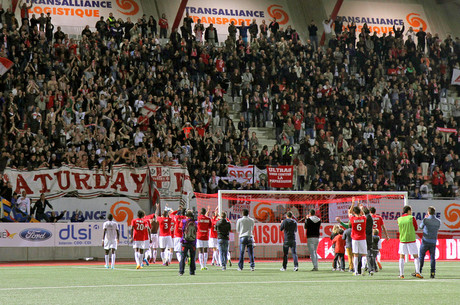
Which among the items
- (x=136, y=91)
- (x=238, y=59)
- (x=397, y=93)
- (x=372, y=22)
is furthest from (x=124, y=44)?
(x=372, y=22)

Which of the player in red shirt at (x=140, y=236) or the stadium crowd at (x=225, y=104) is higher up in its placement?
the stadium crowd at (x=225, y=104)

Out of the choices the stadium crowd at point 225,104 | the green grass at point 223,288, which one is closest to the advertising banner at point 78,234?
the stadium crowd at point 225,104

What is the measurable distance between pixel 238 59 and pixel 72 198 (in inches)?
467

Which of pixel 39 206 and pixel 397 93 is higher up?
pixel 397 93

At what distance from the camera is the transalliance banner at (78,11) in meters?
39.7

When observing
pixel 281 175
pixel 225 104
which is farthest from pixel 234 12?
pixel 281 175

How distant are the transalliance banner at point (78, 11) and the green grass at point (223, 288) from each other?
21.7 m

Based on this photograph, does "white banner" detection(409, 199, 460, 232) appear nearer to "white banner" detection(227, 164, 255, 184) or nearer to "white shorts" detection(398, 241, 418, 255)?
"white banner" detection(227, 164, 255, 184)

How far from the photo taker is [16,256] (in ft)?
91.2

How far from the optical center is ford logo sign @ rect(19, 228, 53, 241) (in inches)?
1090

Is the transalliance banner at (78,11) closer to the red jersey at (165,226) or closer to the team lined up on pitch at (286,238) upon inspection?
the team lined up on pitch at (286,238)

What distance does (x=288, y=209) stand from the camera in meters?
31.2

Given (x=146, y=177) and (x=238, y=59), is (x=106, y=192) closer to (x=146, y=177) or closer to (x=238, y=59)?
(x=146, y=177)

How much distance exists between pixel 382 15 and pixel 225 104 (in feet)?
61.7
